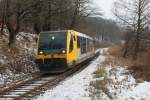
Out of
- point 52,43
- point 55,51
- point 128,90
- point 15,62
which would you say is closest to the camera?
point 128,90

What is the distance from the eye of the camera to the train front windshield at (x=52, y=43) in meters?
22.6

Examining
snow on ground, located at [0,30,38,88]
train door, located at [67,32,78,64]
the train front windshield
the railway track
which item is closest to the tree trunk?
snow on ground, located at [0,30,38,88]

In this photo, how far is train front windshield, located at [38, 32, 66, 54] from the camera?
74.2 feet

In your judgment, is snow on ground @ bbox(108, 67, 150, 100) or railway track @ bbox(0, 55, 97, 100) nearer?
snow on ground @ bbox(108, 67, 150, 100)

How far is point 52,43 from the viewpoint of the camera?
75.2ft

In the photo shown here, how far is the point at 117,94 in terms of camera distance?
1379 centimetres

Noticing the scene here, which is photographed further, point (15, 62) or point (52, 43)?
point (15, 62)

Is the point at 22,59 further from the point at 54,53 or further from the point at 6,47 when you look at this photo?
the point at 54,53

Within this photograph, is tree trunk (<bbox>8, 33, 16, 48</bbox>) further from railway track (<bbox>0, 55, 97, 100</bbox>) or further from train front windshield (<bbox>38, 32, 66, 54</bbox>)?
railway track (<bbox>0, 55, 97, 100</bbox>)

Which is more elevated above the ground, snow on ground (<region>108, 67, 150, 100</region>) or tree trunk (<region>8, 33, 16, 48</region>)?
tree trunk (<region>8, 33, 16, 48</region>)

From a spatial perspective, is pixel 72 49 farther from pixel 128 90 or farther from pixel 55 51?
pixel 128 90

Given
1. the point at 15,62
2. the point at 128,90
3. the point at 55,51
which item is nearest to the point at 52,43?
the point at 55,51

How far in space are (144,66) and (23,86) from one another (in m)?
7.04

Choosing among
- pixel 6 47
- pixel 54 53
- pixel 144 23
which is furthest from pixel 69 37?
pixel 144 23
